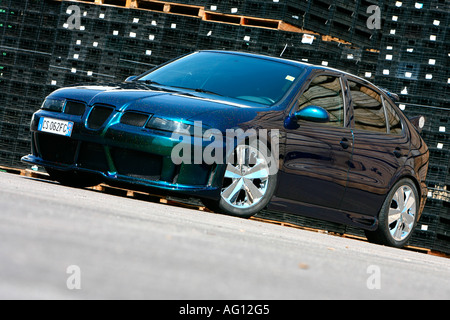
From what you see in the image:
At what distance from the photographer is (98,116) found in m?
6.35

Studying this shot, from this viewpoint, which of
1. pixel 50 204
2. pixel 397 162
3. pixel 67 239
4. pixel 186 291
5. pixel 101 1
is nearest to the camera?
pixel 186 291

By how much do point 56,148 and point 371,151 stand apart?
2.78 m

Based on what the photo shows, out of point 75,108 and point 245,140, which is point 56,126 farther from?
point 245,140

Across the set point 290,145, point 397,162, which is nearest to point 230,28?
point 397,162

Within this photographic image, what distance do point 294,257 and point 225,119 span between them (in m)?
2.43

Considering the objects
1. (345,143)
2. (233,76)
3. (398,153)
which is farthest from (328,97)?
(398,153)

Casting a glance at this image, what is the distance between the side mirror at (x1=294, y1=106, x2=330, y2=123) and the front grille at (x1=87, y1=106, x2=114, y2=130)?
1.51m

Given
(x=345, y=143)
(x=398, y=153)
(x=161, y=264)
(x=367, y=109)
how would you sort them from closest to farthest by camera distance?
(x=161, y=264)
(x=345, y=143)
(x=367, y=109)
(x=398, y=153)

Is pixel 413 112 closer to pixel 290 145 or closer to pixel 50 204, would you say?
pixel 290 145

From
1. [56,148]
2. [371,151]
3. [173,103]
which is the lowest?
[56,148]

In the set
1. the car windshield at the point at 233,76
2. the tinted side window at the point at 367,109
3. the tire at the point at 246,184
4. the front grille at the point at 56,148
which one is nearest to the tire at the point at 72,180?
the front grille at the point at 56,148

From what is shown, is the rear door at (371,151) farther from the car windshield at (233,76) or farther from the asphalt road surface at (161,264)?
the asphalt road surface at (161,264)

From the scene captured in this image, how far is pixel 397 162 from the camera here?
7754 millimetres

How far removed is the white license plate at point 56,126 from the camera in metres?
6.44
